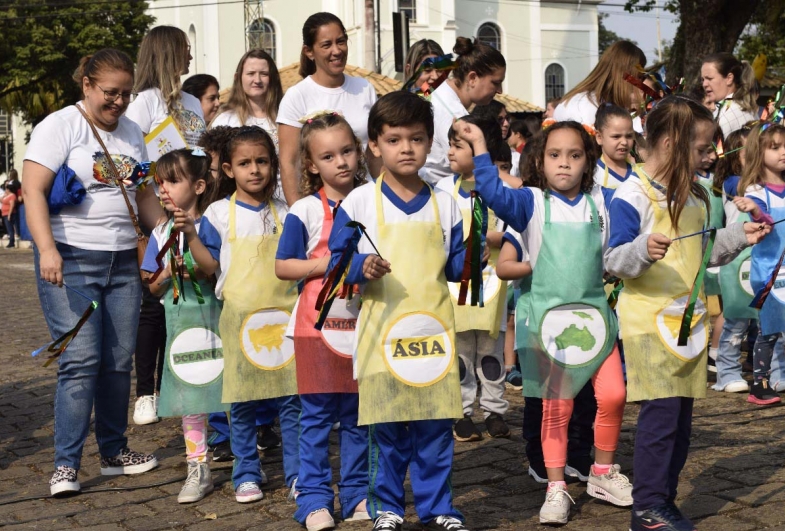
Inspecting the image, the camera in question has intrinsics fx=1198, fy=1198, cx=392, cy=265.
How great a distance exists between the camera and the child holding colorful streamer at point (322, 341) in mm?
4898

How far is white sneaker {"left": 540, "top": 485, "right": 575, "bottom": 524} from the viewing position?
15.8 feet

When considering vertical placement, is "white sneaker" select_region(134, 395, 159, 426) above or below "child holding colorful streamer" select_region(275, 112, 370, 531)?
below

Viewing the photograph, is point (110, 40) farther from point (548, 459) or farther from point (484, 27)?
point (548, 459)

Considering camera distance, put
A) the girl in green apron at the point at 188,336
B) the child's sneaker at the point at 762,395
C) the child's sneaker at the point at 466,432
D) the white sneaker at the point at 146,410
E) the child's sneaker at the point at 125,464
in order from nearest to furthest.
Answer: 1. the girl in green apron at the point at 188,336
2. the child's sneaker at the point at 125,464
3. the child's sneaker at the point at 466,432
4. the child's sneaker at the point at 762,395
5. the white sneaker at the point at 146,410

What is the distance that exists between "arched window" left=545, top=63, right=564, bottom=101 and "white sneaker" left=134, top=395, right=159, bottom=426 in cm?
5152

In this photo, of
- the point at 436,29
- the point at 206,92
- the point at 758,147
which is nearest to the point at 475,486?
the point at 758,147

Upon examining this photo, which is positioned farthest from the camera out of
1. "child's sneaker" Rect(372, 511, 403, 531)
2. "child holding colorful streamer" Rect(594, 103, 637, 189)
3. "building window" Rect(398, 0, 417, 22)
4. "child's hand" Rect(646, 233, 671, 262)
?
"building window" Rect(398, 0, 417, 22)

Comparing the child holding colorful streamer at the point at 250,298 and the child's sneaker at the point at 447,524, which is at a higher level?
the child holding colorful streamer at the point at 250,298

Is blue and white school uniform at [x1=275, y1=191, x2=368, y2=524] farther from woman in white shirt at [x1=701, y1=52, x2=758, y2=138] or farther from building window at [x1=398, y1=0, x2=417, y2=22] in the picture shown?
building window at [x1=398, y1=0, x2=417, y2=22]

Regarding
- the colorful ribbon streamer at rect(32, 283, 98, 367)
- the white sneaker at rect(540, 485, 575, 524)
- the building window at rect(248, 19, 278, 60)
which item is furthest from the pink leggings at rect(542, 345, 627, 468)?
the building window at rect(248, 19, 278, 60)

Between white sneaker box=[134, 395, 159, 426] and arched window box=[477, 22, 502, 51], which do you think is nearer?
white sneaker box=[134, 395, 159, 426]

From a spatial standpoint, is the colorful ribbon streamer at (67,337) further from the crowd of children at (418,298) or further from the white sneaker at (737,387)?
the white sneaker at (737,387)

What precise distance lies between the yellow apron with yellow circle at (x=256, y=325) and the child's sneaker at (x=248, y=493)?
0.40 metres

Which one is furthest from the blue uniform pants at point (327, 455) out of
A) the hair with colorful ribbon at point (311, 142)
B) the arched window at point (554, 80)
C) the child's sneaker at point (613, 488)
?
the arched window at point (554, 80)
